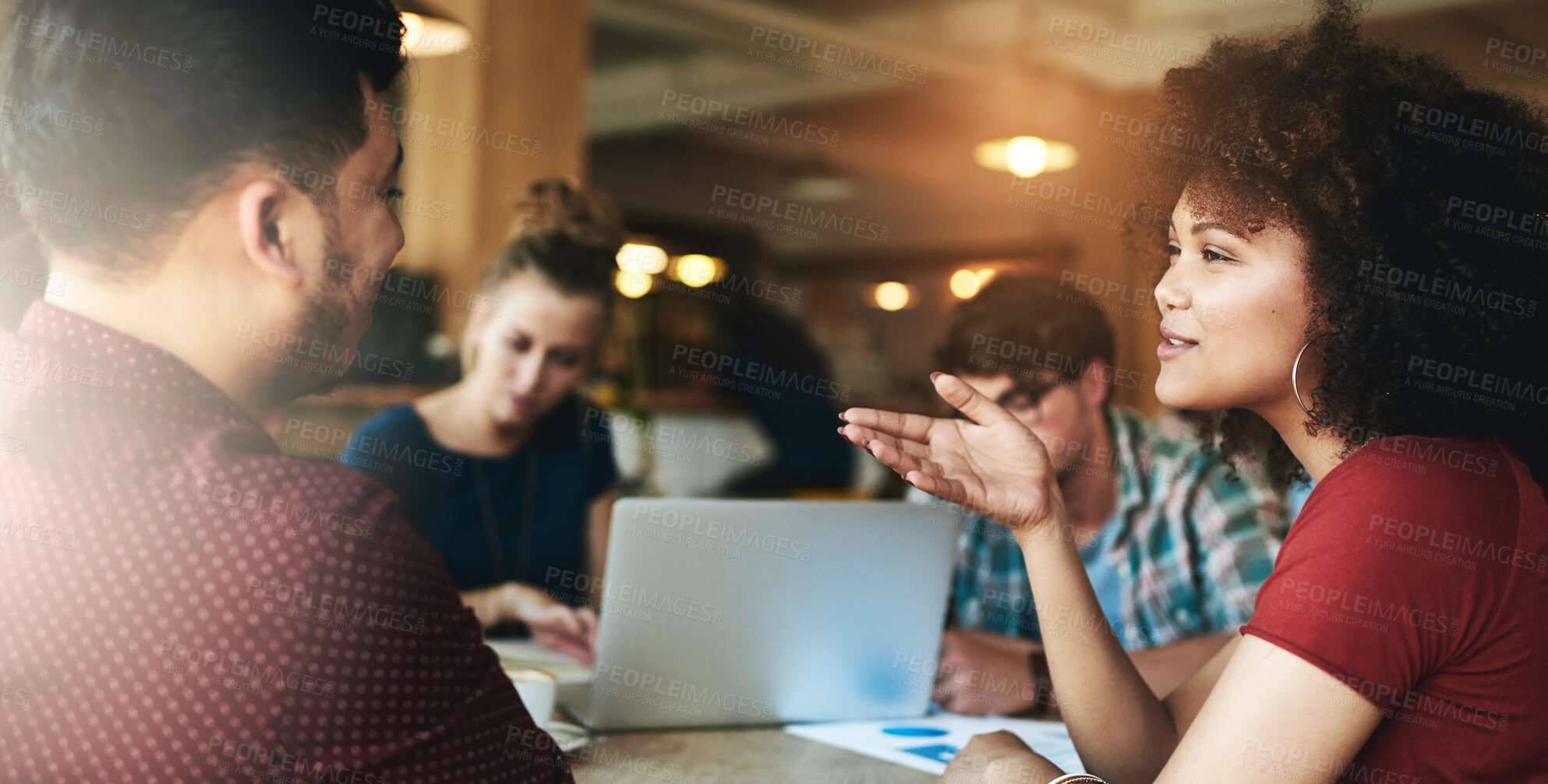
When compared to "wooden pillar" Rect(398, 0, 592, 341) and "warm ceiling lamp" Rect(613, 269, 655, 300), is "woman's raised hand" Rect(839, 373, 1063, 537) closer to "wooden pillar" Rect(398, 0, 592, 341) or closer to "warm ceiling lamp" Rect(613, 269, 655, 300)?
"wooden pillar" Rect(398, 0, 592, 341)

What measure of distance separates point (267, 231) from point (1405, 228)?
1.02m

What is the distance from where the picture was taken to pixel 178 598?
746 mm

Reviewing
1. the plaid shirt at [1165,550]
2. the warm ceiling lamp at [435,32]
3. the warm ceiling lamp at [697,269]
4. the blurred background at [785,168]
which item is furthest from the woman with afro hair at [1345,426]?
the warm ceiling lamp at [697,269]

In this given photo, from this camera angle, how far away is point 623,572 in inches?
49.2

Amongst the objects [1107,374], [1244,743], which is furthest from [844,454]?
[1244,743]

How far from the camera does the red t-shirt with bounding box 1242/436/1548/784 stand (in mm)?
→ 851

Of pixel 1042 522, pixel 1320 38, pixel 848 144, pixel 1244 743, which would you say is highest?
pixel 848 144

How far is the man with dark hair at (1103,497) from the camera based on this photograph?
1899 millimetres

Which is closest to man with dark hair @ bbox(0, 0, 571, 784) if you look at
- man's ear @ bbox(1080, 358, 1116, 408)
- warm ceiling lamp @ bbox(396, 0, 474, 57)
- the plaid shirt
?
the plaid shirt

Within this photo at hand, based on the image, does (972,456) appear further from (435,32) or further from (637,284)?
(637,284)

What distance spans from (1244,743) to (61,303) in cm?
101

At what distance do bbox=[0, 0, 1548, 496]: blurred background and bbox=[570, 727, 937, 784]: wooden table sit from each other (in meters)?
0.66

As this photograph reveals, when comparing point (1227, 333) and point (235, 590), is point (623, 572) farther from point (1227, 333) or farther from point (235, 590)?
point (1227, 333)

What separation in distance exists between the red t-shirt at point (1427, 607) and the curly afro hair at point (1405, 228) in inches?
4.0
